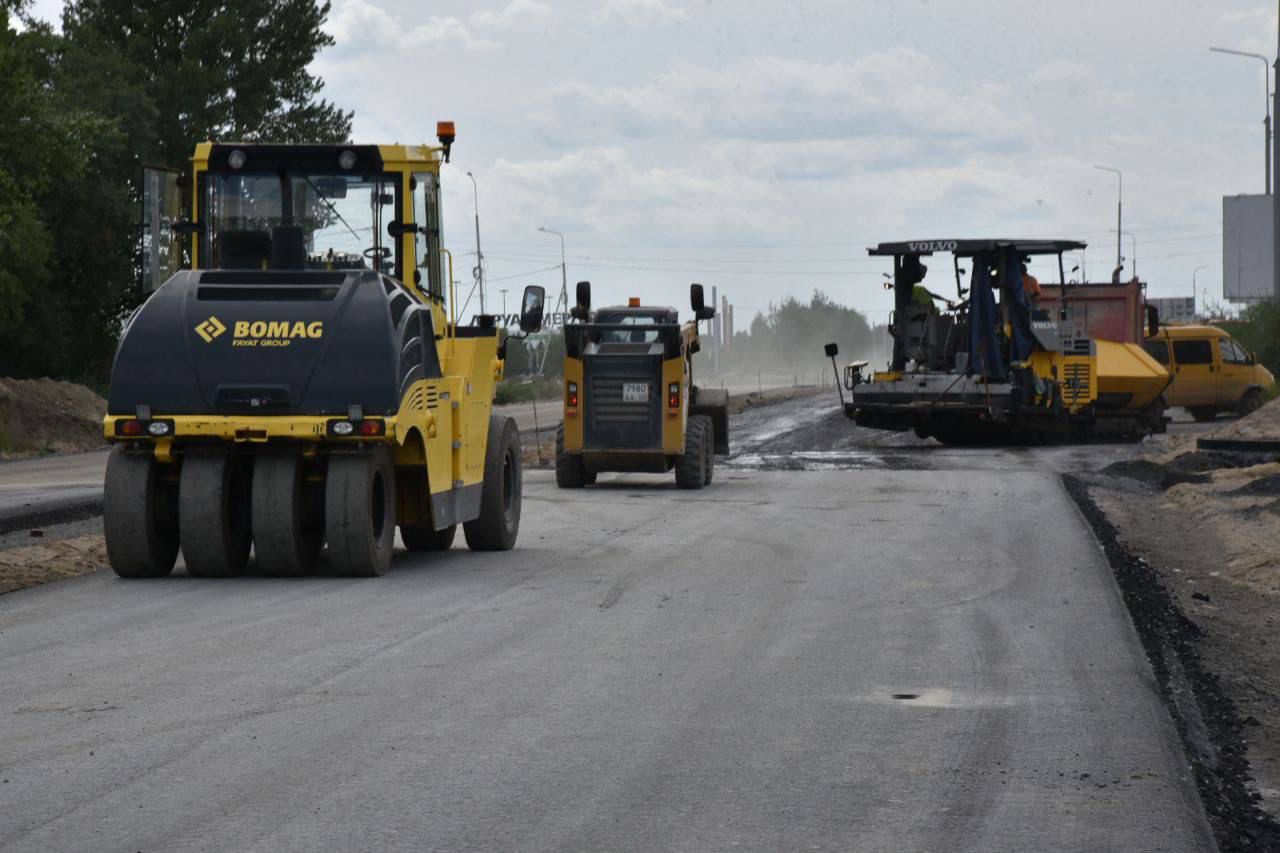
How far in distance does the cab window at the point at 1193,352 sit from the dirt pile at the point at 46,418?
23345 millimetres

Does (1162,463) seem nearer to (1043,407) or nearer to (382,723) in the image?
(1043,407)

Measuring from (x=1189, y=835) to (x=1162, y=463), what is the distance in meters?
20.4

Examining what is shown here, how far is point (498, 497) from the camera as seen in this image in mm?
14711

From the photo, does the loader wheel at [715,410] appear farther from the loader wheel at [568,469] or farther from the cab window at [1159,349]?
the cab window at [1159,349]

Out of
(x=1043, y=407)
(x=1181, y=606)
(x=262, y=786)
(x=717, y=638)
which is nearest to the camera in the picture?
(x=262, y=786)

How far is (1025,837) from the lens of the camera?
18.9 feet

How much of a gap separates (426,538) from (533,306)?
7.27ft

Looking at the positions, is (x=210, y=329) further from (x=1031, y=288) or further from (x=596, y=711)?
(x=1031, y=288)

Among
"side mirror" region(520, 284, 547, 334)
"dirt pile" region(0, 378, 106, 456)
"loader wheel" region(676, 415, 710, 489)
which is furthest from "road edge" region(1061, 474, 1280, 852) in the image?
"dirt pile" region(0, 378, 106, 456)

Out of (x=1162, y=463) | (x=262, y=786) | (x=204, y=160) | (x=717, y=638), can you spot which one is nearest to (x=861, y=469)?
(x=1162, y=463)

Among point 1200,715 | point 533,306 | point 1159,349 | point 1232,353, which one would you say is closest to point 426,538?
point 533,306

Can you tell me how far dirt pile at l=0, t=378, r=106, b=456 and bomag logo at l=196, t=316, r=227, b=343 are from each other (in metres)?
24.4

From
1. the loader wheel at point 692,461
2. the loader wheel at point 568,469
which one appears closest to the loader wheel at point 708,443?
the loader wheel at point 692,461

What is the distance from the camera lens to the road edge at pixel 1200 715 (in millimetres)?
6098
